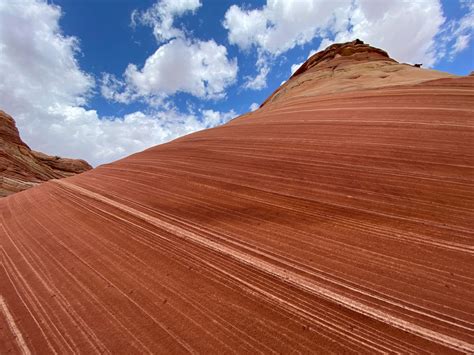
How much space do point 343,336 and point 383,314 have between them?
0.67 ft

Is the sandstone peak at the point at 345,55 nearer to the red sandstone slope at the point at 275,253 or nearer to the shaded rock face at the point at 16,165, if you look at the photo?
the red sandstone slope at the point at 275,253

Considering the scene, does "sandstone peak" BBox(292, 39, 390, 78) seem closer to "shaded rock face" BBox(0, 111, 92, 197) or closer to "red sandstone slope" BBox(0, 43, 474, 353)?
"red sandstone slope" BBox(0, 43, 474, 353)

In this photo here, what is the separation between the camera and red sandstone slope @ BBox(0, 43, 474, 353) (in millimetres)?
1131

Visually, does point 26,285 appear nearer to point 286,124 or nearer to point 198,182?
point 198,182

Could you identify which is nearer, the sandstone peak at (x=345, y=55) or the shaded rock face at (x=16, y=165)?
the sandstone peak at (x=345, y=55)

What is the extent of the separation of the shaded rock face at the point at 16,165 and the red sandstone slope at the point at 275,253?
1210 centimetres

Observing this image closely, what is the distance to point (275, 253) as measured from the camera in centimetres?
157

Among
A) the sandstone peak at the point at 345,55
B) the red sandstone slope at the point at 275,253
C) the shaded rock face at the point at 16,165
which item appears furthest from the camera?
the shaded rock face at the point at 16,165

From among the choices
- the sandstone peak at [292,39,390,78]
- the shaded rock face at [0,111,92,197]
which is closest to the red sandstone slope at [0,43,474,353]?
the sandstone peak at [292,39,390,78]

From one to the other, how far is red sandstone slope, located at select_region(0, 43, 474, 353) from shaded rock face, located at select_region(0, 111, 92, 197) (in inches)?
476

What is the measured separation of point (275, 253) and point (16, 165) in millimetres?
17694

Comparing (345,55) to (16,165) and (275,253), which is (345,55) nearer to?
(275,253)

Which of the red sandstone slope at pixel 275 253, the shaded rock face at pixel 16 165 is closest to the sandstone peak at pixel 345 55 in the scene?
the red sandstone slope at pixel 275 253

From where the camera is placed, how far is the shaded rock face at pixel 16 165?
12.5 meters
